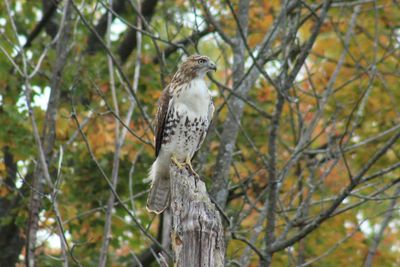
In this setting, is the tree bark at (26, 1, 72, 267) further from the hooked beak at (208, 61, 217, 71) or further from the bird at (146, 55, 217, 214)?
the hooked beak at (208, 61, 217, 71)

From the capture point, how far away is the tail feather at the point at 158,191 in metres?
6.39

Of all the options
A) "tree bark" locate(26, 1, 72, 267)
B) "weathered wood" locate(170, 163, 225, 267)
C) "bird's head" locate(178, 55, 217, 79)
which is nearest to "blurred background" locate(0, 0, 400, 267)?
"tree bark" locate(26, 1, 72, 267)

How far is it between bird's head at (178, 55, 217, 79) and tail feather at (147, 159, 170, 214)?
803 mm

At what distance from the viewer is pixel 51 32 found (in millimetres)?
10281

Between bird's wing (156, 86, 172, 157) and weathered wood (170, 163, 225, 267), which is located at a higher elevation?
bird's wing (156, 86, 172, 157)

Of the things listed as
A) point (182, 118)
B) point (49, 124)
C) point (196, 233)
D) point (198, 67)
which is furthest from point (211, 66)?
point (196, 233)

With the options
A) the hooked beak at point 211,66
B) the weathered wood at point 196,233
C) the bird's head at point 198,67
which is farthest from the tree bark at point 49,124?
the weathered wood at point 196,233

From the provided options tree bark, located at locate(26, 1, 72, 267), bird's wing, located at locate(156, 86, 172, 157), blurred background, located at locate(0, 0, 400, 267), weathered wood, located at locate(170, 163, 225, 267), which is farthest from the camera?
blurred background, located at locate(0, 0, 400, 267)

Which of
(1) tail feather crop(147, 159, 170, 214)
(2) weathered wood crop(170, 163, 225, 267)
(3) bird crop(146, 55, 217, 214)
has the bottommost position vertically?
(2) weathered wood crop(170, 163, 225, 267)

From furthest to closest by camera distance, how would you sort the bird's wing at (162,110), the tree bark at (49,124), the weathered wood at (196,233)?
the bird's wing at (162,110), the tree bark at (49,124), the weathered wood at (196,233)

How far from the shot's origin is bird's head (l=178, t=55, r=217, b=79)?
6.42m

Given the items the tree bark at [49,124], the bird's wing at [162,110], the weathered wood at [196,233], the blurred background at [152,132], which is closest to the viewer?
the weathered wood at [196,233]

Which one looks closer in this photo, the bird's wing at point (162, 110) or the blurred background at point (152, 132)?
the bird's wing at point (162, 110)

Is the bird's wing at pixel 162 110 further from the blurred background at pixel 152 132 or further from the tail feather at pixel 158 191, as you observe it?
the blurred background at pixel 152 132
